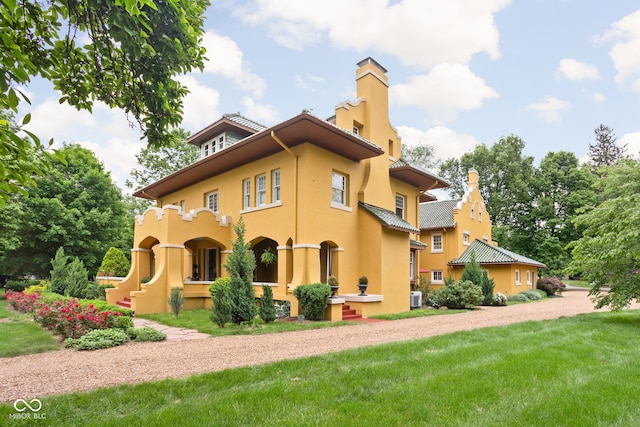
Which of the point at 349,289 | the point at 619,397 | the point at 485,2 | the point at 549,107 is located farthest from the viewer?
the point at 549,107

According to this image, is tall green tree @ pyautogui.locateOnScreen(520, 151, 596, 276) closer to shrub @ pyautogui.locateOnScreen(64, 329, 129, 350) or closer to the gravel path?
the gravel path

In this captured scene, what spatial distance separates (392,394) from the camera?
14.6 ft

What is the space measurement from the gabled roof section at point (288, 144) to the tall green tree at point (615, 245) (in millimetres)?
7313

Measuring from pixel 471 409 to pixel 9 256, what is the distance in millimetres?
30587

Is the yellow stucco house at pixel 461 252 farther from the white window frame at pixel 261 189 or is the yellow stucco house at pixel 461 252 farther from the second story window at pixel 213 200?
the second story window at pixel 213 200

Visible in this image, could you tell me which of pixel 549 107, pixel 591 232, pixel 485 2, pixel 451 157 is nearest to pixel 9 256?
pixel 485 2

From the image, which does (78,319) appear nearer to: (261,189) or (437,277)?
(261,189)

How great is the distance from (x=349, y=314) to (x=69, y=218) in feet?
66.7

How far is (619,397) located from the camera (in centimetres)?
448

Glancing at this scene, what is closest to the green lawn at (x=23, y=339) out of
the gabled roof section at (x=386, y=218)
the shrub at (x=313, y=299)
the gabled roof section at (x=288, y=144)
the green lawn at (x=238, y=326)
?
the green lawn at (x=238, y=326)

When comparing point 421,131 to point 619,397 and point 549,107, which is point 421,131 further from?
point 619,397

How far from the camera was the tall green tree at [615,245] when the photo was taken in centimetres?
1011

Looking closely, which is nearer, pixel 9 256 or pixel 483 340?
pixel 483 340

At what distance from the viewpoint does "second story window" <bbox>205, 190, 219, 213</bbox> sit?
18719 mm
